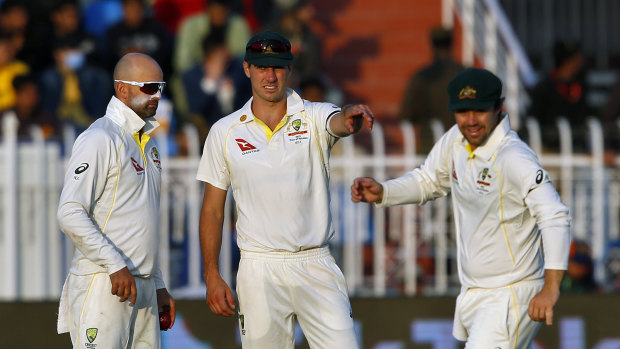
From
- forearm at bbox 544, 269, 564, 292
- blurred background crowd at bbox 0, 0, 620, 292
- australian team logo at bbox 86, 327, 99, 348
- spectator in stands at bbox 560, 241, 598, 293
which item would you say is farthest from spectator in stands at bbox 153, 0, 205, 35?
forearm at bbox 544, 269, 564, 292

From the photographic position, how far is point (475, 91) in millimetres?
5863

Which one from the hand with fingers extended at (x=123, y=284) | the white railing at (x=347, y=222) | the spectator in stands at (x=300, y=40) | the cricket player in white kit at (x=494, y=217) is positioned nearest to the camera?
the hand with fingers extended at (x=123, y=284)

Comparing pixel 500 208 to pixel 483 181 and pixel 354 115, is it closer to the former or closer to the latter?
pixel 483 181

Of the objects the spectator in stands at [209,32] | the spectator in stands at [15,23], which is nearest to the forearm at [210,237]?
the spectator in stands at [209,32]

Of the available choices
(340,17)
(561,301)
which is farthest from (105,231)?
(340,17)

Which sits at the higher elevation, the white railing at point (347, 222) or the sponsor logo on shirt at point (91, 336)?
the white railing at point (347, 222)

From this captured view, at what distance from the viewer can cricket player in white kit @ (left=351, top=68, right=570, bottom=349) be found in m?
5.85

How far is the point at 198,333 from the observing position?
28.3 feet

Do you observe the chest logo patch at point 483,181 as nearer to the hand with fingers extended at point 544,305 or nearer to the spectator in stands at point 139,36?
the hand with fingers extended at point 544,305

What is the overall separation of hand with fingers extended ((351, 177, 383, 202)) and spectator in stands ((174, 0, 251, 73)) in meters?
5.51

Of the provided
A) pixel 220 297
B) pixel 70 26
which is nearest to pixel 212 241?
pixel 220 297

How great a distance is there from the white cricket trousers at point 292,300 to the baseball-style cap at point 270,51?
3.44 ft

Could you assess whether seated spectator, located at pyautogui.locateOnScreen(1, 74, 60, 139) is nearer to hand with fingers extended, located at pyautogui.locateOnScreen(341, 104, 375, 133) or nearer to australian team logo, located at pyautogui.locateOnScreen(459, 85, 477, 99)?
hand with fingers extended, located at pyautogui.locateOnScreen(341, 104, 375, 133)

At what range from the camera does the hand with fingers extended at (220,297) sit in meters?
5.93
